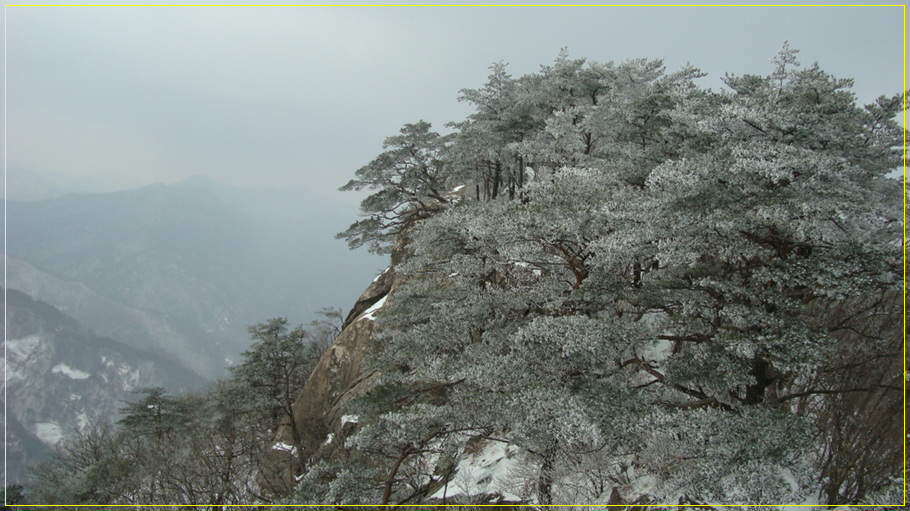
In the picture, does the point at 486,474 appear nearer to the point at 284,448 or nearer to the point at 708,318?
the point at 708,318

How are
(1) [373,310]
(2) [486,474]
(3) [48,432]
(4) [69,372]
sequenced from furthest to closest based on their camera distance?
(4) [69,372]
(3) [48,432]
(1) [373,310]
(2) [486,474]

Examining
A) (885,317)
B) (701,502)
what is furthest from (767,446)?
(885,317)

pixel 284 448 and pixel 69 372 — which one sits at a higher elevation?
pixel 284 448

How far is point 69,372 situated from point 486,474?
629 ft

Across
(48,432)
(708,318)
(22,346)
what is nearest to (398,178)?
(708,318)

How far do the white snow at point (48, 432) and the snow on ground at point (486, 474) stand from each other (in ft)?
526

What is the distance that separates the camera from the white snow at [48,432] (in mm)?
128750

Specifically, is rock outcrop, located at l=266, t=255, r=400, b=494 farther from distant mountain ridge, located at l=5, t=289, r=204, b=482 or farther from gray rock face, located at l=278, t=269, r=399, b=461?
distant mountain ridge, located at l=5, t=289, r=204, b=482

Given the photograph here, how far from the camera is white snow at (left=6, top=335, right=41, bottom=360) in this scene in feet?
500

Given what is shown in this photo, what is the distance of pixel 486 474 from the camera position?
12688 mm

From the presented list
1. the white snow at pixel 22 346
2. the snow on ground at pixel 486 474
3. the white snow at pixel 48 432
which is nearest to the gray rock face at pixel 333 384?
the snow on ground at pixel 486 474

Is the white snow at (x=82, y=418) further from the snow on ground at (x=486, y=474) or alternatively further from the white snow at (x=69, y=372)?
the snow on ground at (x=486, y=474)

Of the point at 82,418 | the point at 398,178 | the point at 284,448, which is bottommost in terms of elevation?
the point at 82,418

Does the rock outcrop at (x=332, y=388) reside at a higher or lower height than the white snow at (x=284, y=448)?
higher
